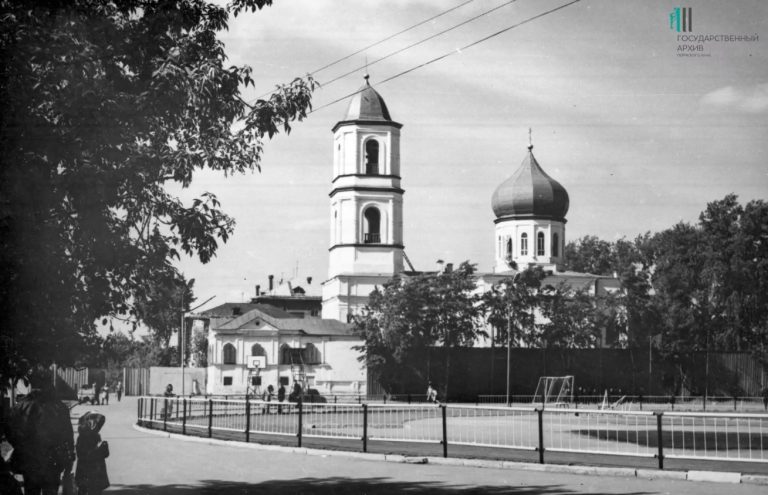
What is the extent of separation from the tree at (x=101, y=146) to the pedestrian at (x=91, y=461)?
0.99 metres

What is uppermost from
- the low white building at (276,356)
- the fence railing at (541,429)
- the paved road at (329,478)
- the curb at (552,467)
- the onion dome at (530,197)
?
the onion dome at (530,197)

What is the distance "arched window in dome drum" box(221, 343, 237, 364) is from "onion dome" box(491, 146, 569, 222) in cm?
2909

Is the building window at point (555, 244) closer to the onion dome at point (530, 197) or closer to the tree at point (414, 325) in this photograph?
the onion dome at point (530, 197)

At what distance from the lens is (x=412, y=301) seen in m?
62.1

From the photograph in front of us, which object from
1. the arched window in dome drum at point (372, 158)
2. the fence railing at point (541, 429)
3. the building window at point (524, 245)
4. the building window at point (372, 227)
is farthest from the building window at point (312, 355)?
the fence railing at point (541, 429)

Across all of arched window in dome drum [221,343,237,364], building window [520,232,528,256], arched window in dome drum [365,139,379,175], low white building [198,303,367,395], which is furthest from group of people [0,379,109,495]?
building window [520,232,528,256]

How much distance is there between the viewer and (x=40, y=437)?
11.0m

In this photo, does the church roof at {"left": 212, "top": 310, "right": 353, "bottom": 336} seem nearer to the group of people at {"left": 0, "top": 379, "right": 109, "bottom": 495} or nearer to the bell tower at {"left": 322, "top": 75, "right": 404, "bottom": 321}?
the bell tower at {"left": 322, "top": 75, "right": 404, "bottom": 321}

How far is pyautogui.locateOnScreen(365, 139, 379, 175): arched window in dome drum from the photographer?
8019cm

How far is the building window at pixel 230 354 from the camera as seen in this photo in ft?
248

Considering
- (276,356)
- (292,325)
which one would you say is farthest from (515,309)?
(276,356)

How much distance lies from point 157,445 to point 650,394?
48489mm

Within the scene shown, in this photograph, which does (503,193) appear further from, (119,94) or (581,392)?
(119,94)

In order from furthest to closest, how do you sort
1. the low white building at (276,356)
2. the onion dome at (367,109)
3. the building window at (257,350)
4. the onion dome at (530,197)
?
the onion dome at (530,197), the onion dome at (367,109), the building window at (257,350), the low white building at (276,356)
